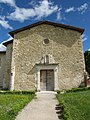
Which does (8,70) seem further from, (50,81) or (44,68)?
(50,81)

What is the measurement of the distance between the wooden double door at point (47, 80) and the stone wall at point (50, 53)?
88 cm

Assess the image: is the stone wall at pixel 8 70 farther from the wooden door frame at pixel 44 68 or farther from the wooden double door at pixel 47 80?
the wooden double door at pixel 47 80

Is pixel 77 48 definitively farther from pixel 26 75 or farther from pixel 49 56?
pixel 26 75

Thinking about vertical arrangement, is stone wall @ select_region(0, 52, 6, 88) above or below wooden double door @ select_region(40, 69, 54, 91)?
above

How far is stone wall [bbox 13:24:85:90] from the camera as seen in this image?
19.2 m

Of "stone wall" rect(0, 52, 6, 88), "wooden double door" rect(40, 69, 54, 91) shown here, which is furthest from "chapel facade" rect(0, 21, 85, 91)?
"stone wall" rect(0, 52, 6, 88)

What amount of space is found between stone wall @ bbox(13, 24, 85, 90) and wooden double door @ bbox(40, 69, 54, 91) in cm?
88

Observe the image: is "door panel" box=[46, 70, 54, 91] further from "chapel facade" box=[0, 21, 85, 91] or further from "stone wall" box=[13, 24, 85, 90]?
"stone wall" box=[13, 24, 85, 90]

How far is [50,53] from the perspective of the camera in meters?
19.9

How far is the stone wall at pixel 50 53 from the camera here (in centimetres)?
1922

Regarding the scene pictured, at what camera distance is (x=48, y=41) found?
20.4m

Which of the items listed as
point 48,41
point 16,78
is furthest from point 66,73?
point 16,78

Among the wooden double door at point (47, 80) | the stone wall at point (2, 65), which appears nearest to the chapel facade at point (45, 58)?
the wooden double door at point (47, 80)

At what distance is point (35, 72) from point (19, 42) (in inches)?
164
